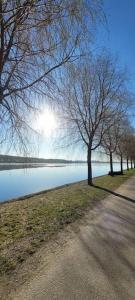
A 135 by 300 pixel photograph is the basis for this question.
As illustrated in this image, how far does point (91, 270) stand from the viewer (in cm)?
386

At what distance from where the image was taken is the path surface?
3.21m

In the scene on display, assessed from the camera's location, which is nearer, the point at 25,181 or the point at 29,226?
the point at 29,226

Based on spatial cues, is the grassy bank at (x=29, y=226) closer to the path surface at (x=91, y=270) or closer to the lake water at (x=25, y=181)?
the path surface at (x=91, y=270)

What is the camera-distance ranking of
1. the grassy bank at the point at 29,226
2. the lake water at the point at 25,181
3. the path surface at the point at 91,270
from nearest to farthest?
the path surface at the point at 91,270, the grassy bank at the point at 29,226, the lake water at the point at 25,181

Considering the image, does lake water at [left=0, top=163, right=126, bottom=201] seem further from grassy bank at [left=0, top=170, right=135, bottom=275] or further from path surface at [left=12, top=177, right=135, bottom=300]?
path surface at [left=12, top=177, right=135, bottom=300]

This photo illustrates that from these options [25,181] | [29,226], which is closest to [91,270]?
[29,226]

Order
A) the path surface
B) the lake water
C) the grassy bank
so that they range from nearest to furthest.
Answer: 1. the path surface
2. the grassy bank
3. the lake water

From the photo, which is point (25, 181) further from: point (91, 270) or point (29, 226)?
point (91, 270)

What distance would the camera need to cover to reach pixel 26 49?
5504 mm

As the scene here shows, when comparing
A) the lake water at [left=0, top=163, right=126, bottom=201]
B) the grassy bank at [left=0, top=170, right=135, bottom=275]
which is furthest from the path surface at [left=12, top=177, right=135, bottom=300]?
the lake water at [left=0, top=163, right=126, bottom=201]

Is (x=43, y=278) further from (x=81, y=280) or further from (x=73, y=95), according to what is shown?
(x=73, y=95)

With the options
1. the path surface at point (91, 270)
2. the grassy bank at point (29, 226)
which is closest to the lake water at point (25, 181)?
the grassy bank at point (29, 226)

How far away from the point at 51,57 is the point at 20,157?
8.54 ft

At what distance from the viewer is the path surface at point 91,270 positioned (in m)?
3.21
